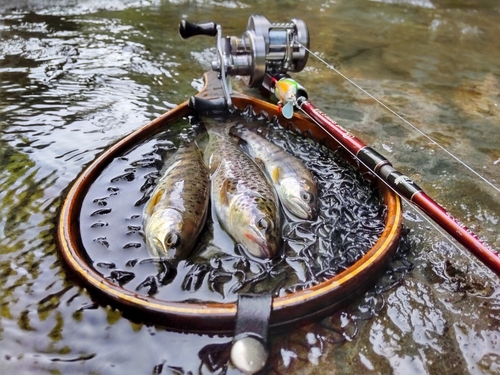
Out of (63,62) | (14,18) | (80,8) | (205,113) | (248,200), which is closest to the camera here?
(248,200)

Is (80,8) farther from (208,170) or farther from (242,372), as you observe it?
(242,372)

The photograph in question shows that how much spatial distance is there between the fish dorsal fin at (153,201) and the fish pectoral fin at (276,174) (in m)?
Result: 0.75

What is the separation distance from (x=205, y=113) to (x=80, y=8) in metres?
4.39

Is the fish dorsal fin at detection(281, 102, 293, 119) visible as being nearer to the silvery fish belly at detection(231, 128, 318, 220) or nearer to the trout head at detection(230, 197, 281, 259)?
the silvery fish belly at detection(231, 128, 318, 220)

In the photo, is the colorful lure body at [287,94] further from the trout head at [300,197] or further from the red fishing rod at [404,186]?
the trout head at [300,197]

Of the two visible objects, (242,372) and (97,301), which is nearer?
(242,372)

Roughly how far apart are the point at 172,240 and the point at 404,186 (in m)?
1.20

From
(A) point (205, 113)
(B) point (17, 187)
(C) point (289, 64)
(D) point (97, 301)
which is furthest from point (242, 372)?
(C) point (289, 64)

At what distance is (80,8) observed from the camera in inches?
261

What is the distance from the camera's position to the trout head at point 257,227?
2.18 m

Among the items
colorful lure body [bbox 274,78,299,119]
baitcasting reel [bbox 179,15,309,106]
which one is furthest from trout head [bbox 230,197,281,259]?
baitcasting reel [bbox 179,15,309,106]

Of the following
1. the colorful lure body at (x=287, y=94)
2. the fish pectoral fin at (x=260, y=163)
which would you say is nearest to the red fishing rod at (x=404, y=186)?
the colorful lure body at (x=287, y=94)

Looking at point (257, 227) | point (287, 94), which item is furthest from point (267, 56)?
point (257, 227)

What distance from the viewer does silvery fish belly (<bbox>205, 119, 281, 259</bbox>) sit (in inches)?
87.0
